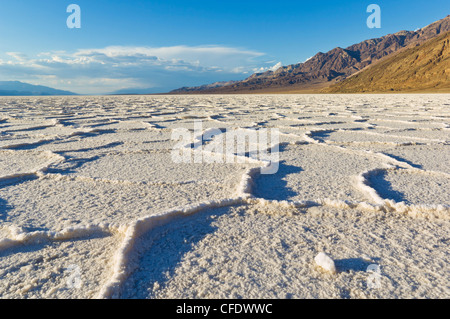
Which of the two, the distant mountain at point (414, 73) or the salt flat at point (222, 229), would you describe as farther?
the distant mountain at point (414, 73)

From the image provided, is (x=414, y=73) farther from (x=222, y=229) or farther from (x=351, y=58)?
(x=351, y=58)

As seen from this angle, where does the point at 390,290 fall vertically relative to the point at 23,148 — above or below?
below

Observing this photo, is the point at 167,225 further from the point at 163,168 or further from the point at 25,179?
the point at 25,179

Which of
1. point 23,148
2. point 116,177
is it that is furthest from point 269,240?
point 23,148

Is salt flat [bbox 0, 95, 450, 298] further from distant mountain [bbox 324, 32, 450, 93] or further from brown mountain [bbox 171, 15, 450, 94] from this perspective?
brown mountain [bbox 171, 15, 450, 94]

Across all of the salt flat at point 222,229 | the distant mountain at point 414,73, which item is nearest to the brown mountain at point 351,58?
the distant mountain at point 414,73

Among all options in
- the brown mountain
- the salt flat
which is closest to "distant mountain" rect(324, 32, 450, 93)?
the salt flat

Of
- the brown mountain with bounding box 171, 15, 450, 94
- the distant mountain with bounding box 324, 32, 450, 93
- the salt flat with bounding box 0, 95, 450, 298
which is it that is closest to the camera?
the salt flat with bounding box 0, 95, 450, 298

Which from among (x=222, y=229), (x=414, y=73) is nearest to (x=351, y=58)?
(x=414, y=73)

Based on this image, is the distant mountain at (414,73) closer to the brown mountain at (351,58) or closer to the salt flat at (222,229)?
the salt flat at (222,229)
